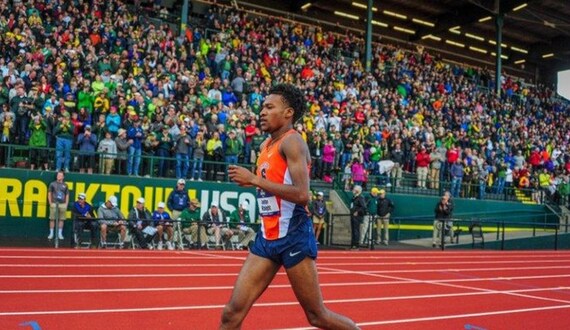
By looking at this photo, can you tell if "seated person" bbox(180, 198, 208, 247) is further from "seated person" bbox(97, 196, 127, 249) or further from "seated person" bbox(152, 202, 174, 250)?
"seated person" bbox(97, 196, 127, 249)

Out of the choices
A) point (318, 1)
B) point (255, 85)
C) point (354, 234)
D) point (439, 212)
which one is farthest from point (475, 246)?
point (318, 1)

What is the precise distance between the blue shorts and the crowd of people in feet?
42.8

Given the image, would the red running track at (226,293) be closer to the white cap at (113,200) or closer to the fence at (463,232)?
the white cap at (113,200)

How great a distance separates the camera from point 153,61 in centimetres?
2056

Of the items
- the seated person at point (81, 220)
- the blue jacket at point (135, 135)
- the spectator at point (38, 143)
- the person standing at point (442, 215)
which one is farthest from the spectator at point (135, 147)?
the person standing at point (442, 215)

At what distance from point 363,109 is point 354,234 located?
24.4 ft

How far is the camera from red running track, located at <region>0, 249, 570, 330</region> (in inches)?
277

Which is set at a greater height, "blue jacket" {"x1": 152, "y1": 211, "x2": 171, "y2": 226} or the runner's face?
the runner's face

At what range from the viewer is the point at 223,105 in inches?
810

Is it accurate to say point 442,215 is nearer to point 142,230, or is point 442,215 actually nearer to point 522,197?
point 522,197

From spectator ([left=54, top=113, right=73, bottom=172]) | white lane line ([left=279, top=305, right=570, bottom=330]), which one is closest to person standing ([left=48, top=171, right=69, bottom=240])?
spectator ([left=54, top=113, right=73, bottom=172])

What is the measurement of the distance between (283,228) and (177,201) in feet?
43.6

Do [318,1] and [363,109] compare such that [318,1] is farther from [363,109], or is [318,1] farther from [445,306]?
[445,306]

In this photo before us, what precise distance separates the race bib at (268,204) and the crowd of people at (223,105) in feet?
42.4
